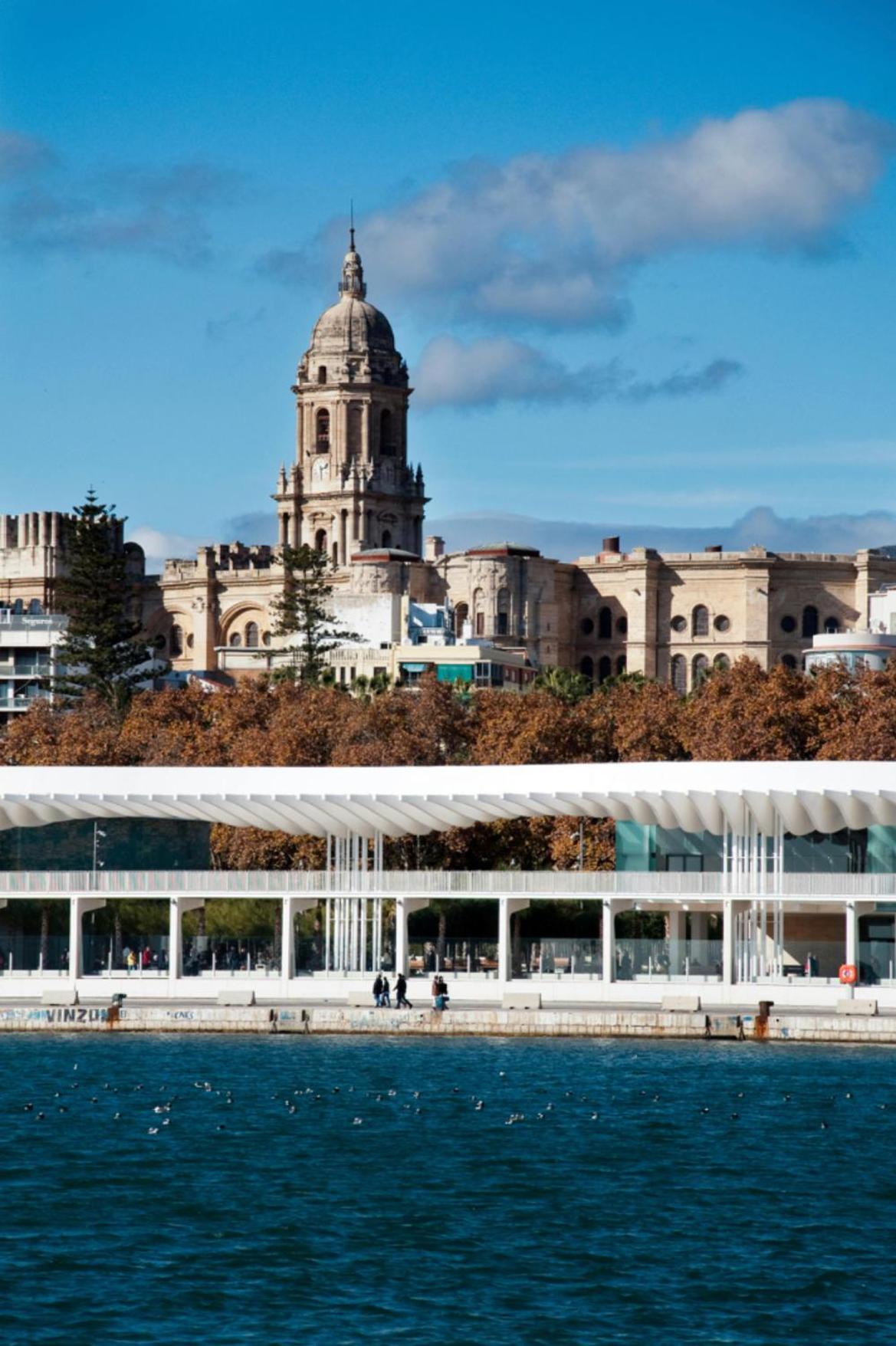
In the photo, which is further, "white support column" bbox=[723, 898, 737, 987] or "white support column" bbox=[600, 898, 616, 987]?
"white support column" bbox=[600, 898, 616, 987]

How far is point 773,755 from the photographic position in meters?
79.8

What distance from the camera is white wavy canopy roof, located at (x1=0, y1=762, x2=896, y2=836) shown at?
59.1m

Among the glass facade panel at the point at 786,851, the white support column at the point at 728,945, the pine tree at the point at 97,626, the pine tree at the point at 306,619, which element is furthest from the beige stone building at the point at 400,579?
the white support column at the point at 728,945

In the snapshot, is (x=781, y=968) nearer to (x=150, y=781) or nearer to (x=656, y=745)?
(x=150, y=781)

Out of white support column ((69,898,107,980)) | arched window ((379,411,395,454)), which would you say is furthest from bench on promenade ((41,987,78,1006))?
arched window ((379,411,395,454))

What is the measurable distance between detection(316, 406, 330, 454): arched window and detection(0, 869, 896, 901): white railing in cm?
12401

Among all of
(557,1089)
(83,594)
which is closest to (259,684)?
(83,594)

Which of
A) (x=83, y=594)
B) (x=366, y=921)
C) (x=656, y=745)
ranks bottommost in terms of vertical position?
(x=366, y=921)

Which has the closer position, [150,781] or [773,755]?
[150,781]

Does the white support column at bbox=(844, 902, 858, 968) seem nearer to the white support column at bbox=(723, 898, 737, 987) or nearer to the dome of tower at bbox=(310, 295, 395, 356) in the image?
the white support column at bbox=(723, 898, 737, 987)

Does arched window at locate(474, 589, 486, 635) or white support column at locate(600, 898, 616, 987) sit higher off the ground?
arched window at locate(474, 589, 486, 635)

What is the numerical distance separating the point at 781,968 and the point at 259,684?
152 feet

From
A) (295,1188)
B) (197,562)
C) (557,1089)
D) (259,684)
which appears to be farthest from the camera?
(197,562)

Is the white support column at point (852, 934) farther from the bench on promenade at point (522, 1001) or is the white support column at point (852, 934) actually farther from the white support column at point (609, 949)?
the bench on promenade at point (522, 1001)
